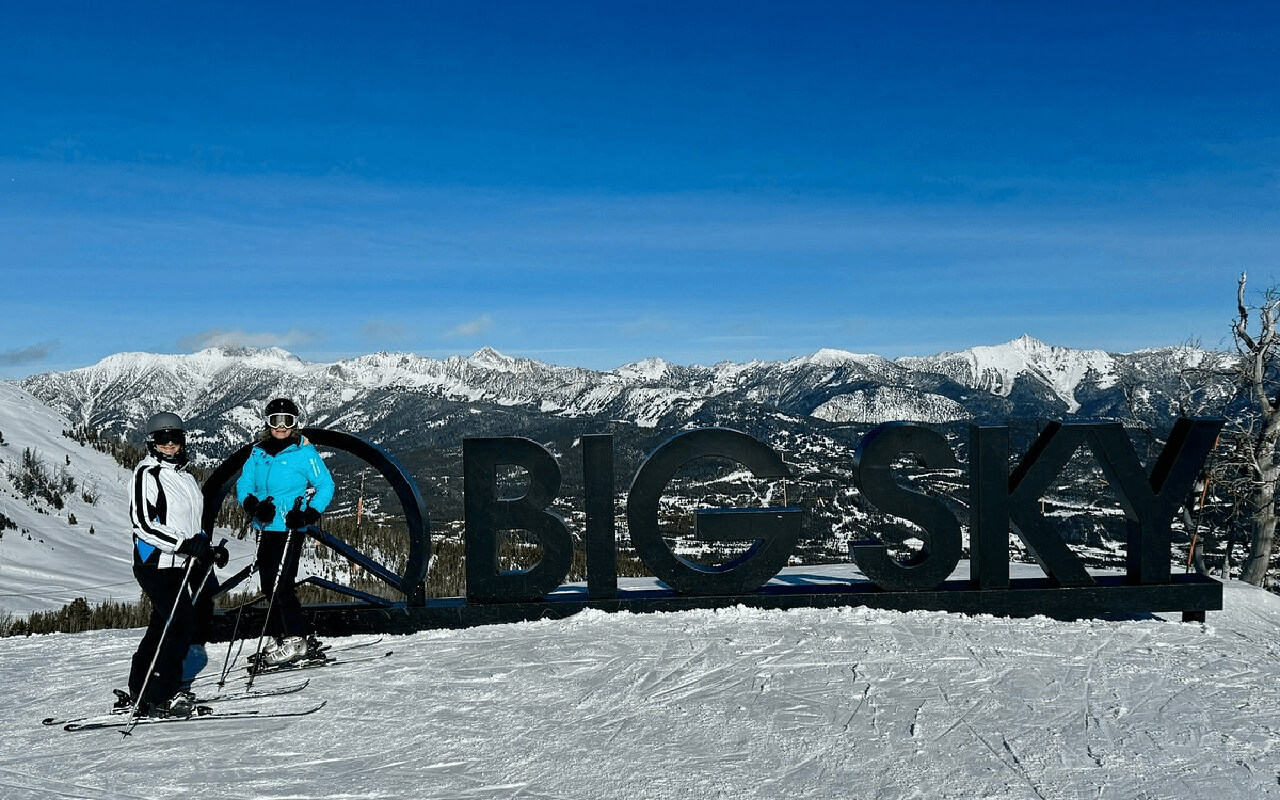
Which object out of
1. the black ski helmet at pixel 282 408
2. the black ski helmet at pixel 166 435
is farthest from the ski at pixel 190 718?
the black ski helmet at pixel 282 408

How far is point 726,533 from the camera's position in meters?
10.4

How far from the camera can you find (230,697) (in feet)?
24.9

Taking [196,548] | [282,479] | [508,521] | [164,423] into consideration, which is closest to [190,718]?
[196,548]

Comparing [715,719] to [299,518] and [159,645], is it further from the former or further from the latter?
[159,645]

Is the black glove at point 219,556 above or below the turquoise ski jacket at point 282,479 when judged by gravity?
below

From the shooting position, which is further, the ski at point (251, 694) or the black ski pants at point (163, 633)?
the ski at point (251, 694)

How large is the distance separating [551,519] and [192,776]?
503 cm

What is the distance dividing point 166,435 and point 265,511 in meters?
1.58

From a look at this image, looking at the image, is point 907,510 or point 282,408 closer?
point 282,408

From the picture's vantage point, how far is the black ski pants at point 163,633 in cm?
685

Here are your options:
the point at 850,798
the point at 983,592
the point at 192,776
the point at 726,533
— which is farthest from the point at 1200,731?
the point at 192,776

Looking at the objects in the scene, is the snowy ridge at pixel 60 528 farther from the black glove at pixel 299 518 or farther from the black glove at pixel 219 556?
the black glove at pixel 219 556

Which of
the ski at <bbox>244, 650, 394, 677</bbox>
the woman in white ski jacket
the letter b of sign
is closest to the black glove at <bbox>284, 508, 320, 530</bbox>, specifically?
the woman in white ski jacket

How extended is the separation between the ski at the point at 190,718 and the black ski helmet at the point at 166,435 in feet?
6.91
